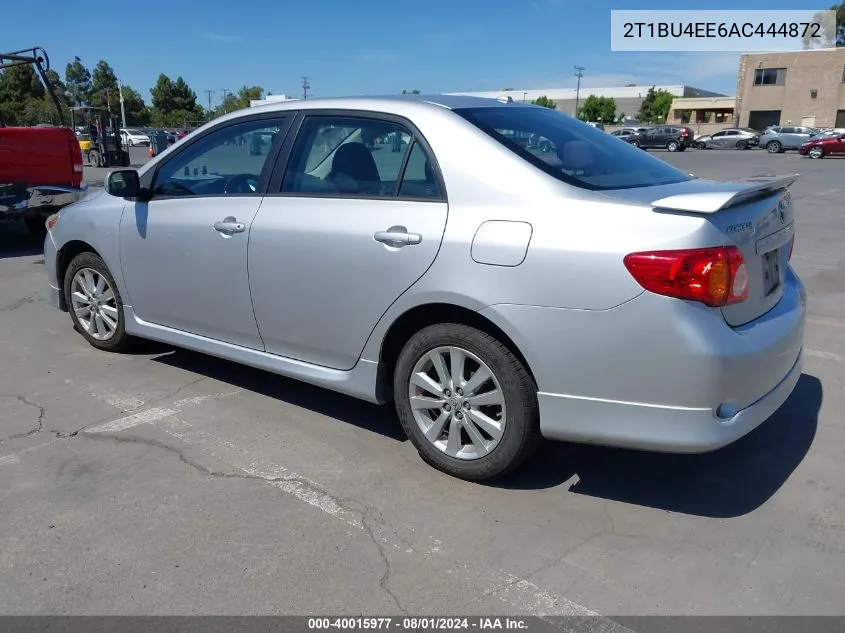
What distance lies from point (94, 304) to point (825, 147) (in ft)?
131

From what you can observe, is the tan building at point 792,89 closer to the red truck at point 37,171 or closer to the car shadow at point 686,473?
the red truck at point 37,171

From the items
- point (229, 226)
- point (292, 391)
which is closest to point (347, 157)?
point (229, 226)

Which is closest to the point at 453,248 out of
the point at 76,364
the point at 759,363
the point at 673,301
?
the point at 673,301

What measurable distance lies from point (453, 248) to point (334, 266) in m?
0.70

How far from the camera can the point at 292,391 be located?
4.59m

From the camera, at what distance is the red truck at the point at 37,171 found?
29.7 ft

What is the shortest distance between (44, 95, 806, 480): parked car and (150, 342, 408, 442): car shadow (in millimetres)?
434

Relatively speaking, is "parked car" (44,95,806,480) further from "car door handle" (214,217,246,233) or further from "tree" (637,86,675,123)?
"tree" (637,86,675,123)

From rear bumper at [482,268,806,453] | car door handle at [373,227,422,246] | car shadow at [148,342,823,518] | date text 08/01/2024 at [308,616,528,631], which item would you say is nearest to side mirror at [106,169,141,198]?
car shadow at [148,342,823,518]

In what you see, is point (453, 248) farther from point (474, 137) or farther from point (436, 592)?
point (436, 592)

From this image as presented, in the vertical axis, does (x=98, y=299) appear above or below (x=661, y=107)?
below

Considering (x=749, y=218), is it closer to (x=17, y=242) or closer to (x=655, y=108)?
(x=17, y=242)

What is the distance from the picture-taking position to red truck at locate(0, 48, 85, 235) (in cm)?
904

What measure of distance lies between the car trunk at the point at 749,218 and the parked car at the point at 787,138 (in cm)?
4568
